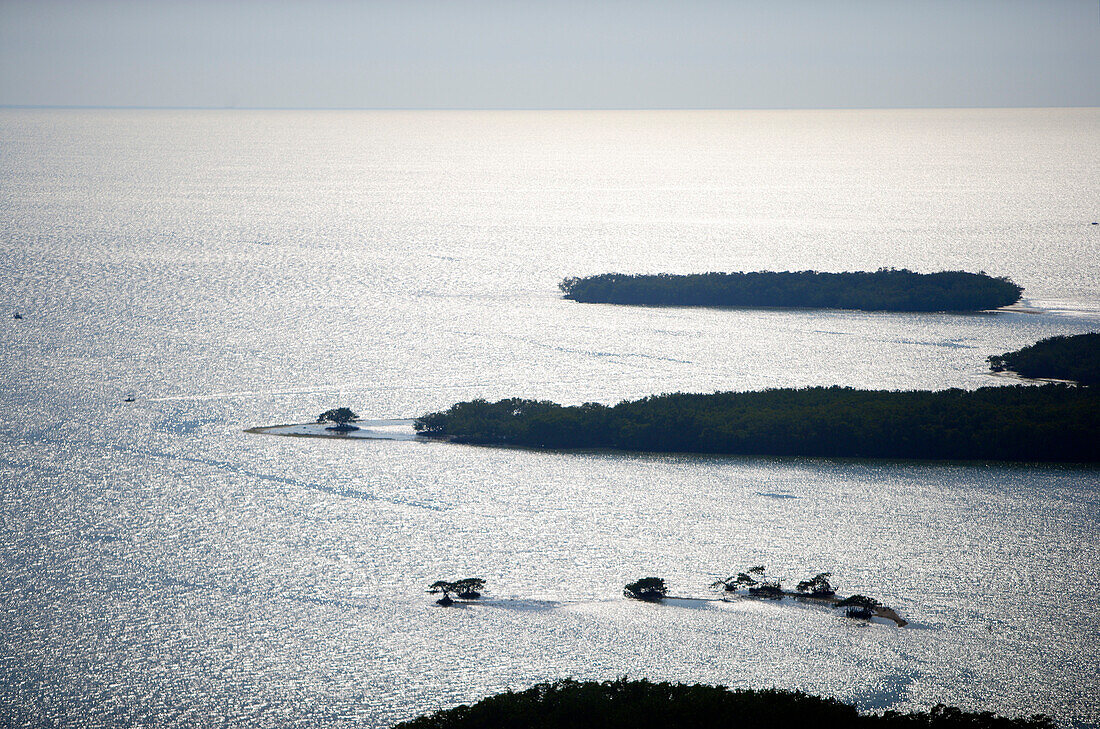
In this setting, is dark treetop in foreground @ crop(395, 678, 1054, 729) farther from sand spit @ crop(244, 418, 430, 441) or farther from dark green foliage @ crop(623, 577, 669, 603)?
sand spit @ crop(244, 418, 430, 441)

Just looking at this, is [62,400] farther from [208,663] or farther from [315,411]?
[208,663]

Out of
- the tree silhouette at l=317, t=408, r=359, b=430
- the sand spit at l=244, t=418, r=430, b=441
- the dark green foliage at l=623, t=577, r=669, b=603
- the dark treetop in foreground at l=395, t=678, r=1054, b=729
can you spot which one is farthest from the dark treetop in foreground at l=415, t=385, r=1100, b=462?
the dark treetop in foreground at l=395, t=678, r=1054, b=729

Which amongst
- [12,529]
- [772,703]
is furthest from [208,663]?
[772,703]

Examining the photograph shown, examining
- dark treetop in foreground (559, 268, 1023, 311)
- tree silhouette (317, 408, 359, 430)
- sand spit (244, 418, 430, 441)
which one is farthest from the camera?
dark treetop in foreground (559, 268, 1023, 311)

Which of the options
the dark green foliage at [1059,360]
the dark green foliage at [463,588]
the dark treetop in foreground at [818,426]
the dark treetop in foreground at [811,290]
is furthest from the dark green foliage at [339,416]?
the dark treetop in foreground at [811,290]

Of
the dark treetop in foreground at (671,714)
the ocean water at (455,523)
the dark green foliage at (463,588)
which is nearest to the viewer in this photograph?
the dark treetop in foreground at (671,714)

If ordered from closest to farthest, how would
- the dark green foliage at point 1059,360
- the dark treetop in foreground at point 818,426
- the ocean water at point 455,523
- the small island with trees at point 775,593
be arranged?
the ocean water at point 455,523 < the small island with trees at point 775,593 < the dark treetop in foreground at point 818,426 < the dark green foliage at point 1059,360

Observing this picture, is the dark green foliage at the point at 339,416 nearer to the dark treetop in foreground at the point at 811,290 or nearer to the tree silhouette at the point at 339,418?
the tree silhouette at the point at 339,418
